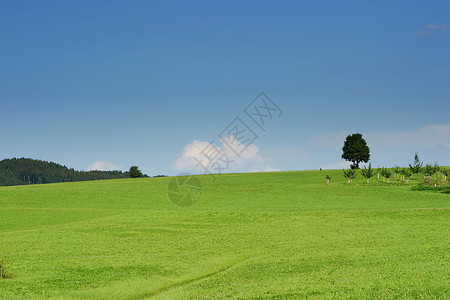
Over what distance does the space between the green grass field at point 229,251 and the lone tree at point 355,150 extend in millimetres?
50470

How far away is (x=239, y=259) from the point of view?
726 inches

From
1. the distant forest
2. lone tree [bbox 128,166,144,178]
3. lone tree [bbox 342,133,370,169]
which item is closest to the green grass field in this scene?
lone tree [bbox 342,133,370,169]

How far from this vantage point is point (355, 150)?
93188 mm

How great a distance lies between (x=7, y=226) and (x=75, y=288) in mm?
20694

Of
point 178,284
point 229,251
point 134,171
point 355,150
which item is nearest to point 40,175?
point 134,171

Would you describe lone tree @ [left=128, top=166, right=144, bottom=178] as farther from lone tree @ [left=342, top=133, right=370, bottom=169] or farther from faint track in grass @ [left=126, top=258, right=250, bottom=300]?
faint track in grass @ [left=126, top=258, right=250, bottom=300]

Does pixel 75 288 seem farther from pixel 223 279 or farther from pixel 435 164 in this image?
pixel 435 164

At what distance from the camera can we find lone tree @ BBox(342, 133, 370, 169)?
9300cm

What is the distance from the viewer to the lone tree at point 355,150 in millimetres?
93000

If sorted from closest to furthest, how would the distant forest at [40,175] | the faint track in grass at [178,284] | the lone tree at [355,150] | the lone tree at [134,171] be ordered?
1. the faint track in grass at [178,284]
2. the lone tree at [355,150]
3. the lone tree at [134,171]
4. the distant forest at [40,175]

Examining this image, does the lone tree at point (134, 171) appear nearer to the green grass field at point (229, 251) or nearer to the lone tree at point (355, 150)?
the lone tree at point (355, 150)

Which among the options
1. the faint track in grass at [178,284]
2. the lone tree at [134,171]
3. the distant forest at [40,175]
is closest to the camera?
the faint track in grass at [178,284]

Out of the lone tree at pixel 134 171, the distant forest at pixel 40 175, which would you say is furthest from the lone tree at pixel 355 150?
the distant forest at pixel 40 175

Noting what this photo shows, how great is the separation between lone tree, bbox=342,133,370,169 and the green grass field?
50470 mm
